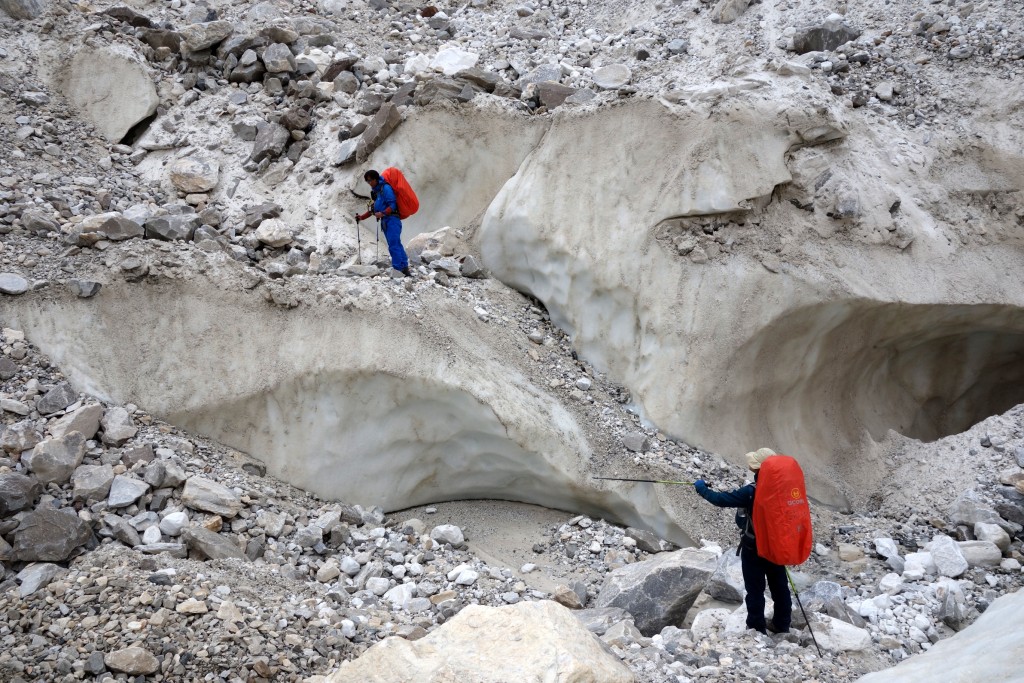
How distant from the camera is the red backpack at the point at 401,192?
25.0 ft

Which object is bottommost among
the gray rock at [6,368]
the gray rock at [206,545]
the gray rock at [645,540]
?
the gray rock at [645,540]

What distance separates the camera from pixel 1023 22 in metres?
8.07

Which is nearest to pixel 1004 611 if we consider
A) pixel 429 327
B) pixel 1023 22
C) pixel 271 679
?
pixel 271 679

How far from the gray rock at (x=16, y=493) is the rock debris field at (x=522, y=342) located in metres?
0.02

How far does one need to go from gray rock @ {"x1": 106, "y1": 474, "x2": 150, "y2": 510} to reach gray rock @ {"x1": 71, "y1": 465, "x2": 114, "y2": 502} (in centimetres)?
5

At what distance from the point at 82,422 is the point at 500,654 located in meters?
3.55

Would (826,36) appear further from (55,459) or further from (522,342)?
(55,459)

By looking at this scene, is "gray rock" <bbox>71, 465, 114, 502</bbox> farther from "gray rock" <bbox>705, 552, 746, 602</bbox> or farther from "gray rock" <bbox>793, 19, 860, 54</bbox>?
"gray rock" <bbox>793, 19, 860, 54</bbox>

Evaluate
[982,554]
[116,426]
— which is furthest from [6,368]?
[982,554]

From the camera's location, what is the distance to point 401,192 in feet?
25.0

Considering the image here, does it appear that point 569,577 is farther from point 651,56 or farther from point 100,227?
point 651,56

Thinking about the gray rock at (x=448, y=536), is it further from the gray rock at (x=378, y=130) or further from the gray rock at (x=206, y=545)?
the gray rock at (x=378, y=130)

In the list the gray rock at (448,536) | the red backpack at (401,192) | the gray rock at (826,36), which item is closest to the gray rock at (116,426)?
the gray rock at (448,536)

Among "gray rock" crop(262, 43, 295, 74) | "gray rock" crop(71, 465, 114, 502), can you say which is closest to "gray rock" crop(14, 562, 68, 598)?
"gray rock" crop(71, 465, 114, 502)
